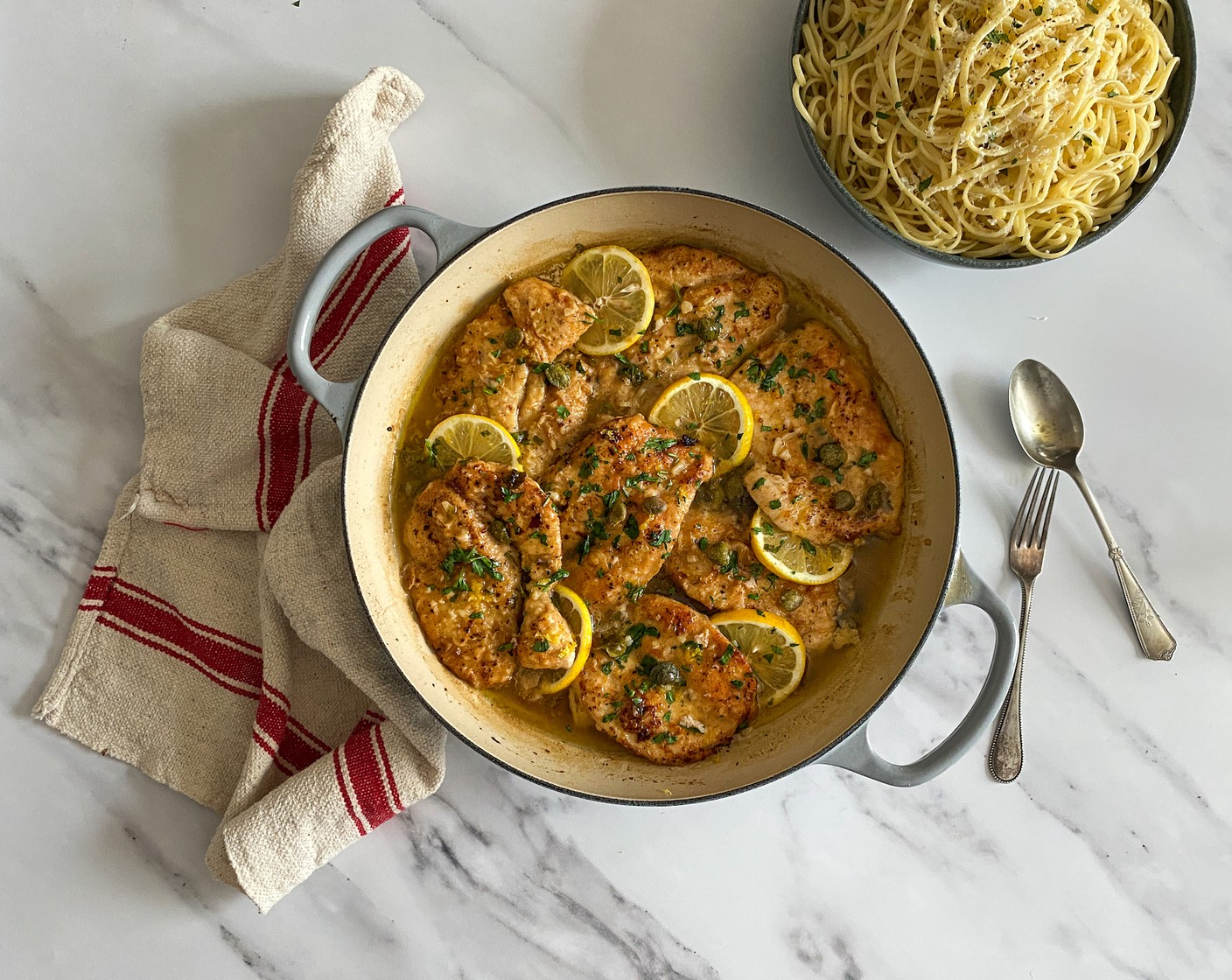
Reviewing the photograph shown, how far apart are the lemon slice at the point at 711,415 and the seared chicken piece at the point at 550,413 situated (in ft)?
0.92

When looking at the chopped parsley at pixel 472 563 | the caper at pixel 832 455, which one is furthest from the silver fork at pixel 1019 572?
the chopped parsley at pixel 472 563

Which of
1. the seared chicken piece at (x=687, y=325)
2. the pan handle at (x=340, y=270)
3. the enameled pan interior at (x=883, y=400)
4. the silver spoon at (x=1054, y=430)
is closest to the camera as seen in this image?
the pan handle at (x=340, y=270)

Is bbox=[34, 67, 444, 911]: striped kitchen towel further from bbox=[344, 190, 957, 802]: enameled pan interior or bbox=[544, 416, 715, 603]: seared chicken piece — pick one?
bbox=[544, 416, 715, 603]: seared chicken piece

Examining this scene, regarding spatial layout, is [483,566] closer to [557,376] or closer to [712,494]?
[557,376]

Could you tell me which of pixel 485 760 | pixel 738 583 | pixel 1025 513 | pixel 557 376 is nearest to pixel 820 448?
pixel 738 583

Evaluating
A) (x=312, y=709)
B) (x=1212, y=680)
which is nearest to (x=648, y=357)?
(x=312, y=709)

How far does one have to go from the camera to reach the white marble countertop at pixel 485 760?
11.2 ft

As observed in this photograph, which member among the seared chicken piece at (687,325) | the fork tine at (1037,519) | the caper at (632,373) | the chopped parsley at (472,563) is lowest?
the fork tine at (1037,519)

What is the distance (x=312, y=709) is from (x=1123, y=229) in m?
3.48

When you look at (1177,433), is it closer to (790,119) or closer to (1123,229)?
(1123,229)

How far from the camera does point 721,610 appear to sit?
10.9 feet

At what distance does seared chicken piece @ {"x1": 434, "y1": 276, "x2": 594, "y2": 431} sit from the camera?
331 cm

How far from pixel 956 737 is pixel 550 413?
5.59 feet

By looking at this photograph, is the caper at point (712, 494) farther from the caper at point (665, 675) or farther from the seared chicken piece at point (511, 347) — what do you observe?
the seared chicken piece at point (511, 347)
